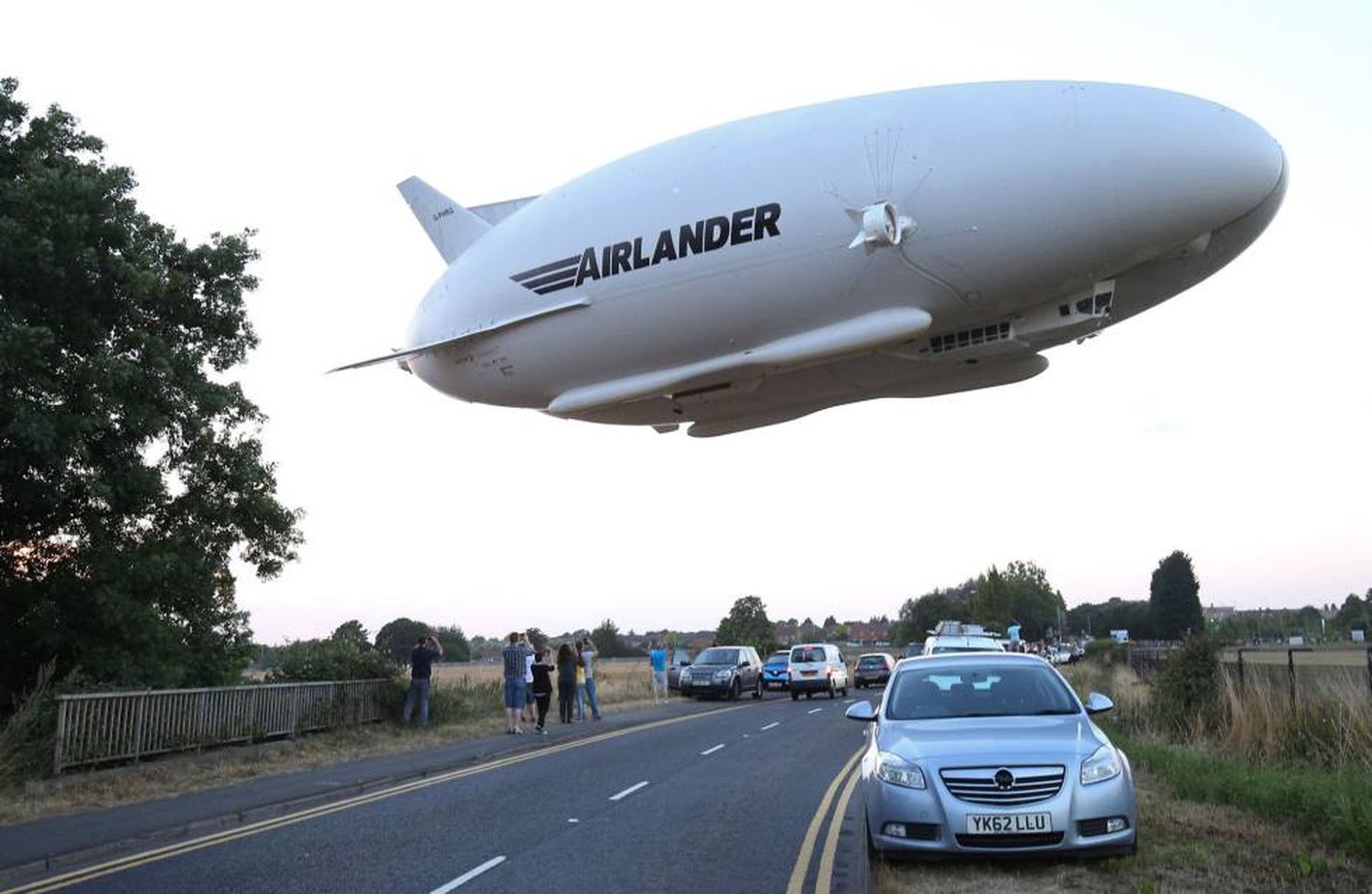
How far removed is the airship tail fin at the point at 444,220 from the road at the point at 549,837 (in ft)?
23.7

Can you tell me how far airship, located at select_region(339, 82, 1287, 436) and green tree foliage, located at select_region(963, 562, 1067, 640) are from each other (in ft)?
340

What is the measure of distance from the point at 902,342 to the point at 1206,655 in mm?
10119

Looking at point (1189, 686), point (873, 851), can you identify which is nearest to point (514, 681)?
point (1189, 686)

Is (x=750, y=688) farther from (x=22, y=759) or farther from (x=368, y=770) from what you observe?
(x=22, y=759)

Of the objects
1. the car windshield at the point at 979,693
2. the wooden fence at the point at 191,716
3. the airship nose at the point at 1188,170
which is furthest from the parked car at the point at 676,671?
the airship nose at the point at 1188,170

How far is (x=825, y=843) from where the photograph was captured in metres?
9.56

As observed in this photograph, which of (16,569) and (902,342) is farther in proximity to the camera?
(16,569)

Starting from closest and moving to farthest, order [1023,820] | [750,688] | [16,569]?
[1023,820] < [16,569] < [750,688]

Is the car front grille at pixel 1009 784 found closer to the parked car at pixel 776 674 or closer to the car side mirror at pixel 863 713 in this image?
the car side mirror at pixel 863 713

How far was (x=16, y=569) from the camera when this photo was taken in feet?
55.5

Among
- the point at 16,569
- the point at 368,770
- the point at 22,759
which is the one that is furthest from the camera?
the point at 16,569

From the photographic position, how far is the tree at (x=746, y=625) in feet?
245

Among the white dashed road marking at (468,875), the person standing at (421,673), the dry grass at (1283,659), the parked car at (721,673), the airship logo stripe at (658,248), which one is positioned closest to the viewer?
the white dashed road marking at (468,875)

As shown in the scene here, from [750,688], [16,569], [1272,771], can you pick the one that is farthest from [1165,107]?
[750,688]
